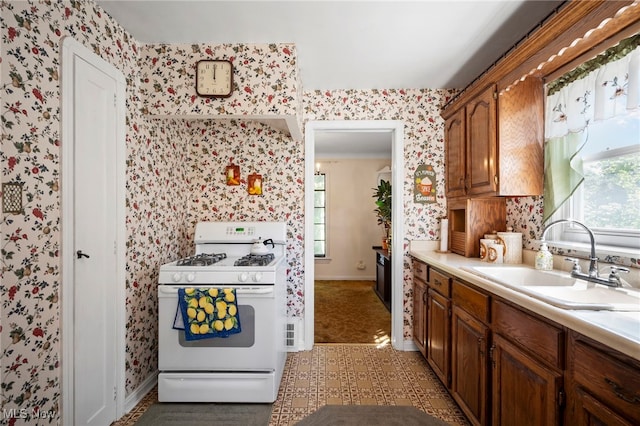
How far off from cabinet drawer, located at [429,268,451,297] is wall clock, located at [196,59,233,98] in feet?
6.36

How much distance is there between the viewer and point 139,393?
83.6 inches

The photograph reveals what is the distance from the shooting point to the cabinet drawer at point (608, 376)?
0.85 m

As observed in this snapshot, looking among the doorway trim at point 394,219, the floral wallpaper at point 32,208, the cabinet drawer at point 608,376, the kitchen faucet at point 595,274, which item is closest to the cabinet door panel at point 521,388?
the cabinet drawer at point 608,376

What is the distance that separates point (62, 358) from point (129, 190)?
989mm

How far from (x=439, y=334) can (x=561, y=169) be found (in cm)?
134

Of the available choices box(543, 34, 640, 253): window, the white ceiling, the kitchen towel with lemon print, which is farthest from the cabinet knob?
the white ceiling

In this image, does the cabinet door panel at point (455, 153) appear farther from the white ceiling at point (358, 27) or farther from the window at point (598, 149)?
the window at point (598, 149)

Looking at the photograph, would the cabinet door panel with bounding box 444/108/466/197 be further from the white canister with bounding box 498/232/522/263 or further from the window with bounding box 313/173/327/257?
the window with bounding box 313/173/327/257

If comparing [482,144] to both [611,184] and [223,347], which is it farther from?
[223,347]

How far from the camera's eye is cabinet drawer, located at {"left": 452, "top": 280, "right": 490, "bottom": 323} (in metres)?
1.62

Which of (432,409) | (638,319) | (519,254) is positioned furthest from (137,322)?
(519,254)

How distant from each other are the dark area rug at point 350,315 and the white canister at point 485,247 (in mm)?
1356

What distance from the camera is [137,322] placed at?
2107 mm

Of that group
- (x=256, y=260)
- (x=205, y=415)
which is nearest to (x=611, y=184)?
(x=256, y=260)
